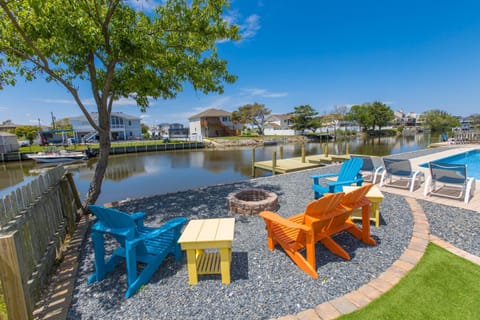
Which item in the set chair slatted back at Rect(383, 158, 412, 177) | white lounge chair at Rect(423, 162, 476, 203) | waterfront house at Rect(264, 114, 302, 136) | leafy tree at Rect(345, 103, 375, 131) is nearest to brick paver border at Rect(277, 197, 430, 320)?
white lounge chair at Rect(423, 162, 476, 203)

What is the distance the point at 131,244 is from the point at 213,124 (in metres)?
42.0

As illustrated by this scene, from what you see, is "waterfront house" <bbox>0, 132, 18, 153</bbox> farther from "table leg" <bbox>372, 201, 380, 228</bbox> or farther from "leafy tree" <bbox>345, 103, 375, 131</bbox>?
"leafy tree" <bbox>345, 103, 375, 131</bbox>

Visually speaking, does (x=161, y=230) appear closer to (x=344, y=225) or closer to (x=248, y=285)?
(x=248, y=285)

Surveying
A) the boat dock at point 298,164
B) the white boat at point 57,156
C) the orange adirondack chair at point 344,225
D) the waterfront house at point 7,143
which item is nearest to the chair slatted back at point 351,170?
the orange adirondack chair at point 344,225

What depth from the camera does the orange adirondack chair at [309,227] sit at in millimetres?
2419

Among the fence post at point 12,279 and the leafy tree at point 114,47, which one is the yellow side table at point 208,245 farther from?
the leafy tree at point 114,47

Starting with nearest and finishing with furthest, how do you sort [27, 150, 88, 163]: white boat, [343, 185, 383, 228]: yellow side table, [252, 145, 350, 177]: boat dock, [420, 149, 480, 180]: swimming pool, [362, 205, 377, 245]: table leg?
[362, 205, 377, 245]: table leg, [343, 185, 383, 228]: yellow side table, [252, 145, 350, 177]: boat dock, [420, 149, 480, 180]: swimming pool, [27, 150, 88, 163]: white boat

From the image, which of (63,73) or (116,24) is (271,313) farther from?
(63,73)

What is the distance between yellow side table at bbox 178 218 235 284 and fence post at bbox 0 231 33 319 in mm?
1279

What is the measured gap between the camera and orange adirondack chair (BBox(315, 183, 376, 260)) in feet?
8.75

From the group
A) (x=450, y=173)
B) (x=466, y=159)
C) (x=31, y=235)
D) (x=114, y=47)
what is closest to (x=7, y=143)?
(x=114, y=47)

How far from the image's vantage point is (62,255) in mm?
3127

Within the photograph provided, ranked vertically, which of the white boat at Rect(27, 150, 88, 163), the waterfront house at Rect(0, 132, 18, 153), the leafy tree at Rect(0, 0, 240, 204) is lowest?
the white boat at Rect(27, 150, 88, 163)

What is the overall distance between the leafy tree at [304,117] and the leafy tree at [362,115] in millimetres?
13166
